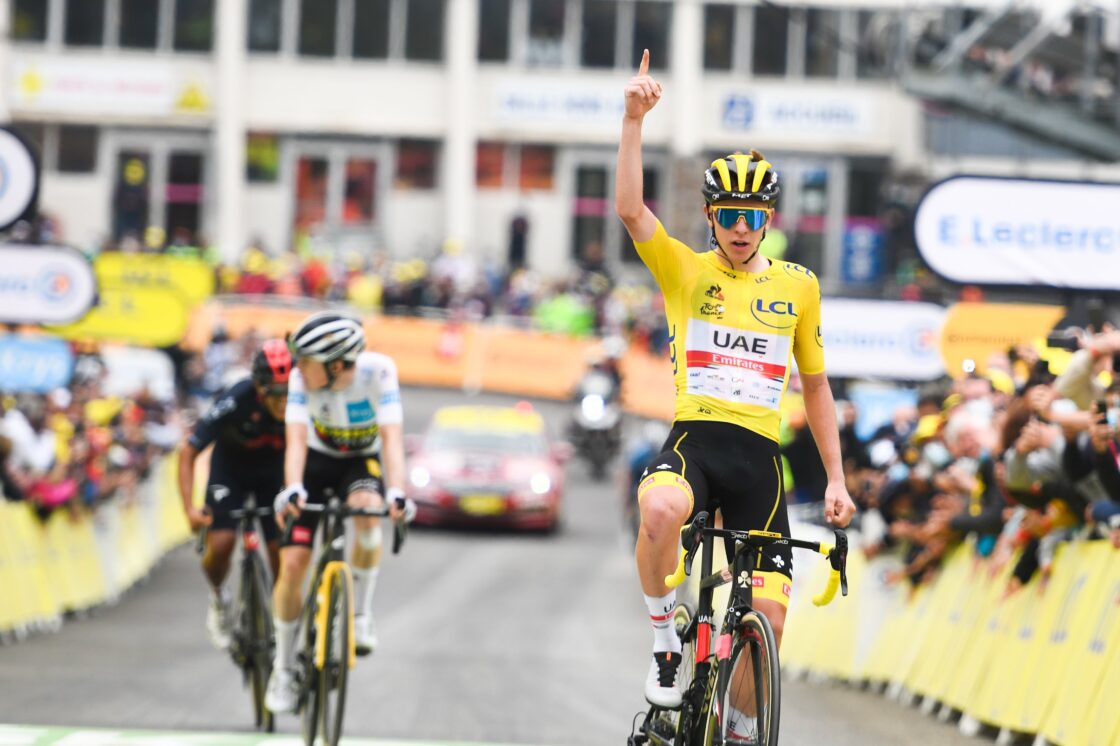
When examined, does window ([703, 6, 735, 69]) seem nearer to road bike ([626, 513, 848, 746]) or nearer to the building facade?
the building facade

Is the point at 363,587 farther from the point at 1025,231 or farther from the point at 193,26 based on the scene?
the point at 193,26

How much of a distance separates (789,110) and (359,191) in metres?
10.8

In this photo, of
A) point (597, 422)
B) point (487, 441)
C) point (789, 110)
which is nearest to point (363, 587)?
point (487, 441)

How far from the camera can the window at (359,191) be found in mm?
51000

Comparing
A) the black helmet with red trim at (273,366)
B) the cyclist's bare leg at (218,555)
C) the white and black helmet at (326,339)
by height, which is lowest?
the cyclist's bare leg at (218,555)

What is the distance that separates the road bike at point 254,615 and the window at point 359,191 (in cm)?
4006

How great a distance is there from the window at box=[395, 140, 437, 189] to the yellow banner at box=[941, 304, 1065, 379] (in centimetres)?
3507

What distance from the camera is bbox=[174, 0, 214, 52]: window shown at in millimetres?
50625

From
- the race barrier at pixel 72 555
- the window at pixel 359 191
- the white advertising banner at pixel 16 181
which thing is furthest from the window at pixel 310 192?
the white advertising banner at pixel 16 181

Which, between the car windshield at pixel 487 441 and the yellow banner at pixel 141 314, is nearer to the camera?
the yellow banner at pixel 141 314

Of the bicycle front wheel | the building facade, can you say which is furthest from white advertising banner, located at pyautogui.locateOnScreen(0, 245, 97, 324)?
the building facade

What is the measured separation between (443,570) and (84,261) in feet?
22.4

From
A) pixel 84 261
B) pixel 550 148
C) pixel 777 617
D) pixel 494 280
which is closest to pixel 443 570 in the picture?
pixel 84 261

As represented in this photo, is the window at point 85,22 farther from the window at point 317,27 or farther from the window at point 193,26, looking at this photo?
the window at point 317,27
